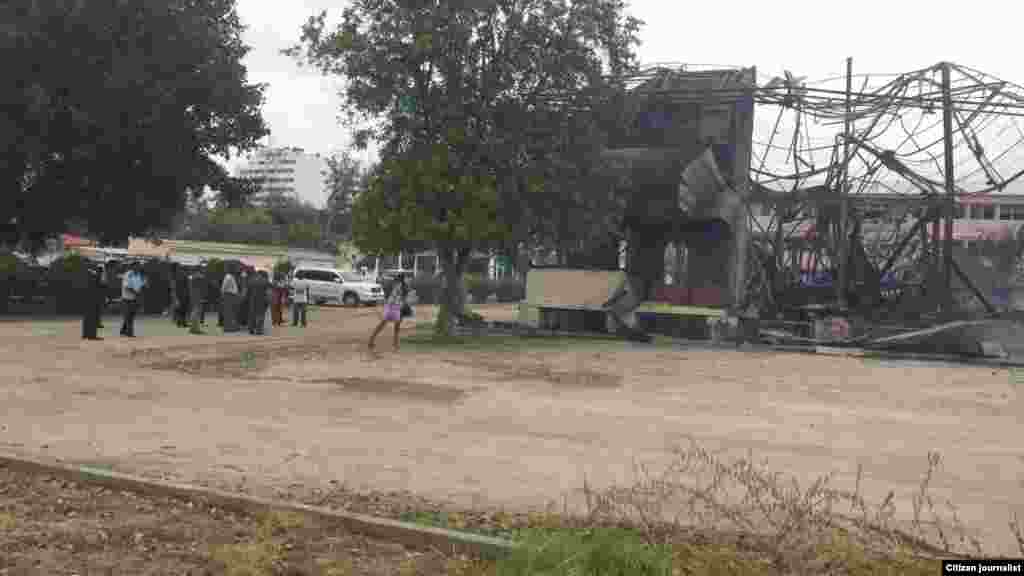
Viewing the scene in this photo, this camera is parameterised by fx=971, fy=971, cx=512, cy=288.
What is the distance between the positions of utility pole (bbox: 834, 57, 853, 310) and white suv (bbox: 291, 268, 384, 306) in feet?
73.9

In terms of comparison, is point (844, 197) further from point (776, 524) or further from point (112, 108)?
point (112, 108)

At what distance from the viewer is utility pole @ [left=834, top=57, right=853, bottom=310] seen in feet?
75.9

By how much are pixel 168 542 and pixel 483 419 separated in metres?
5.31

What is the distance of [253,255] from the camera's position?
179 ft

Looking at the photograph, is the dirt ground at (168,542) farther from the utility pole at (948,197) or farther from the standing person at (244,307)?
the utility pole at (948,197)

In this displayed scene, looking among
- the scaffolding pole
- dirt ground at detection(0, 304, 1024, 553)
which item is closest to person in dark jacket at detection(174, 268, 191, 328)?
dirt ground at detection(0, 304, 1024, 553)

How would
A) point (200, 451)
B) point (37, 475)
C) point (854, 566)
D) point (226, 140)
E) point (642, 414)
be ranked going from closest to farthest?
point (854, 566) < point (37, 475) < point (200, 451) < point (642, 414) < point (226, 140)

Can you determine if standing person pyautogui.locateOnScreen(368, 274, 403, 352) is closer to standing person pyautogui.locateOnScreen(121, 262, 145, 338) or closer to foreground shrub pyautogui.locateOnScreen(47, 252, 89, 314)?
standing person pyautogui.locateOnScreen(121, 262, 145, 338)

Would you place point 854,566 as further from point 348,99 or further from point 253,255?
point 253,255

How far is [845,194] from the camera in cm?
2327

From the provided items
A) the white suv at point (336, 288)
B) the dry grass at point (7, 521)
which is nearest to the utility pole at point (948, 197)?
the dry grass at point (7, 521)

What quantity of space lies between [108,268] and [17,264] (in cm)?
323

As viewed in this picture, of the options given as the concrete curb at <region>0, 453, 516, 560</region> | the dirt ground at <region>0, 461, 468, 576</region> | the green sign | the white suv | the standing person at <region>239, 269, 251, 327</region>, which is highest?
the green sign

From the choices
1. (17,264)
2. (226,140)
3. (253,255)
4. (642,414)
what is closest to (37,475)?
(642,414)
